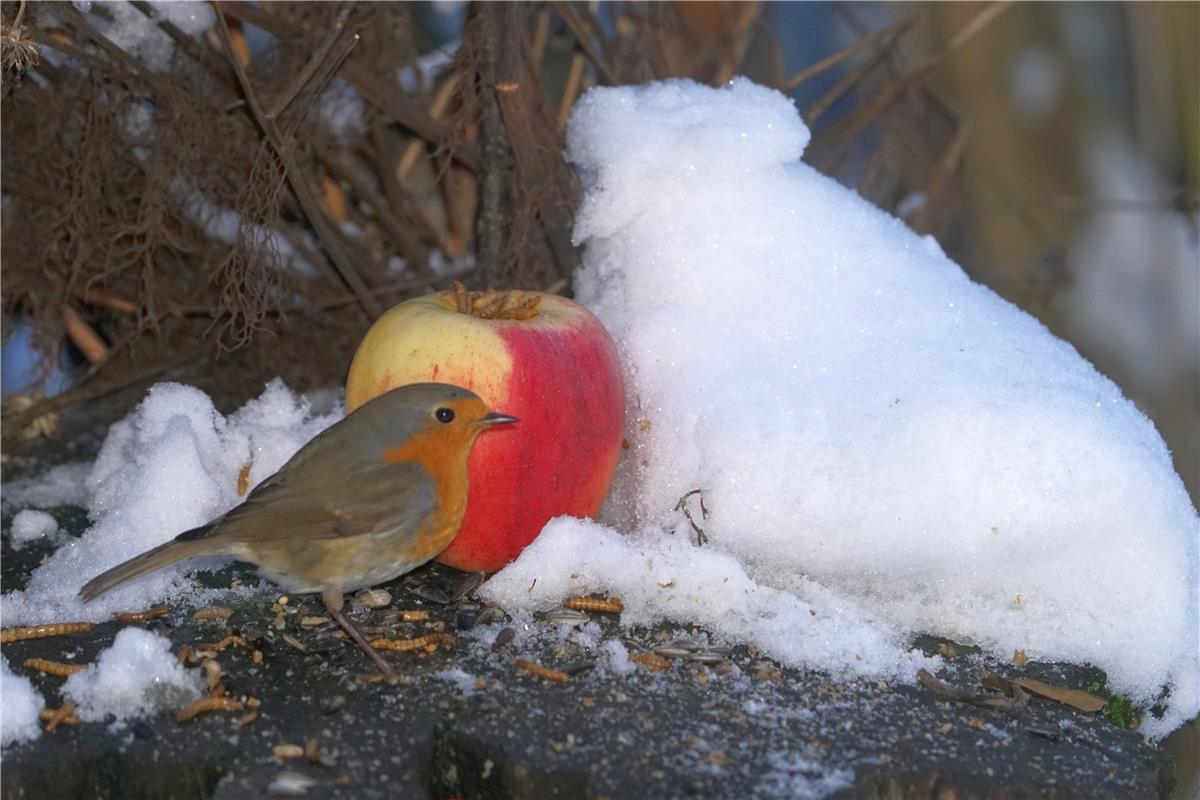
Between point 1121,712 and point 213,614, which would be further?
point 213,614

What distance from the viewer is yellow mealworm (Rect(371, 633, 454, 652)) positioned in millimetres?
2461

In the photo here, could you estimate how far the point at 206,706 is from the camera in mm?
2191

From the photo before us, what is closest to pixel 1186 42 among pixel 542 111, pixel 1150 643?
pixel 542 111

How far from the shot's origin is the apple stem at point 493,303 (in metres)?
2.88

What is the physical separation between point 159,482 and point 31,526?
18.1 inches

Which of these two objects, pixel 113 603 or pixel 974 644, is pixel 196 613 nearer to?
pixel 113 603

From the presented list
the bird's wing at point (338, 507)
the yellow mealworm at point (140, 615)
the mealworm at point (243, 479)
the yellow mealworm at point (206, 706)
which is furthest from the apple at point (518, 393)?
the yellow mealworm at point (206, 706)

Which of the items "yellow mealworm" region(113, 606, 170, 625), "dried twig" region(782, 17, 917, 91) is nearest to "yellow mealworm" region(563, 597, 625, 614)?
"yellow mealworm" region(113, 606, 170, 625)

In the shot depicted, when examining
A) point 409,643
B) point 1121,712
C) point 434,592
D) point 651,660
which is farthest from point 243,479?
point 1121,712

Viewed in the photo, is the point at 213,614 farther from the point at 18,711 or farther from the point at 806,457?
the point at 806,457

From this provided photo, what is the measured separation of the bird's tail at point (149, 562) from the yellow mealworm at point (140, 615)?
20cm

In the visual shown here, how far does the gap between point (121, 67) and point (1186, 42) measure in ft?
13.2

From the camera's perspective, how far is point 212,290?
3840 millimetres

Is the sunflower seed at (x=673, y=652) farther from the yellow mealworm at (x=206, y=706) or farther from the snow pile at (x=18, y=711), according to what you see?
the snow pile at (x=18, y=711)
